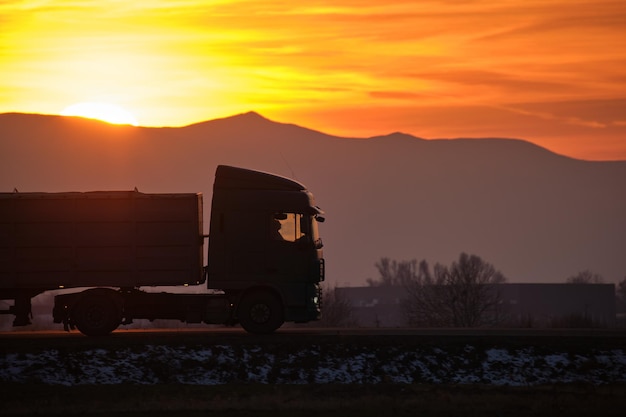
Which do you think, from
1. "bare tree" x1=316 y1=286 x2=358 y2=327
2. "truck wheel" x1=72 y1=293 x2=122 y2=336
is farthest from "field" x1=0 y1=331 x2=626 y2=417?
"bare tree" x1=316 y1=286 x2=358 y2=327

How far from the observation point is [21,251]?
34812 mm

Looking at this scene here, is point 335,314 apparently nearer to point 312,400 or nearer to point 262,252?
point 262,252

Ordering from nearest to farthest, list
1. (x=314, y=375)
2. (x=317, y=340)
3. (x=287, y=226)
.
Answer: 1. (x=314, y=375)
2. (x=317, y=340)
3. (x=287, y=226)

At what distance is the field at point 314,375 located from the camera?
26000mm

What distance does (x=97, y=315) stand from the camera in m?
35.0

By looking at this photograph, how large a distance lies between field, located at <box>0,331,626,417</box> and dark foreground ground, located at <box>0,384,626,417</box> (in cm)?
3

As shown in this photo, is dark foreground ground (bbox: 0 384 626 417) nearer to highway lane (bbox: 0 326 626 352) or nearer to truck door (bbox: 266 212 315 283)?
highway lane (bbox: 0 326 626 352)

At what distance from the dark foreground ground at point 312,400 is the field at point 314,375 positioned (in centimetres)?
3

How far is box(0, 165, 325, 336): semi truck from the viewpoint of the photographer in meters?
34.8

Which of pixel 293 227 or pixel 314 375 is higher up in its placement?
pixel 293 227

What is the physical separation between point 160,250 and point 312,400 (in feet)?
32.1

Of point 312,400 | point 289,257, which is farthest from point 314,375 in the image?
point 289,257

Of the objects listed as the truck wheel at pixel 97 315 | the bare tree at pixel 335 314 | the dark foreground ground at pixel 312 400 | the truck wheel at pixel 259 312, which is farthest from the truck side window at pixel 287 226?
the bare tree at pixel 335 314

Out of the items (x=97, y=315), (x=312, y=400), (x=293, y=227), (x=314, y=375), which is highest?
(x=293, y=227)
